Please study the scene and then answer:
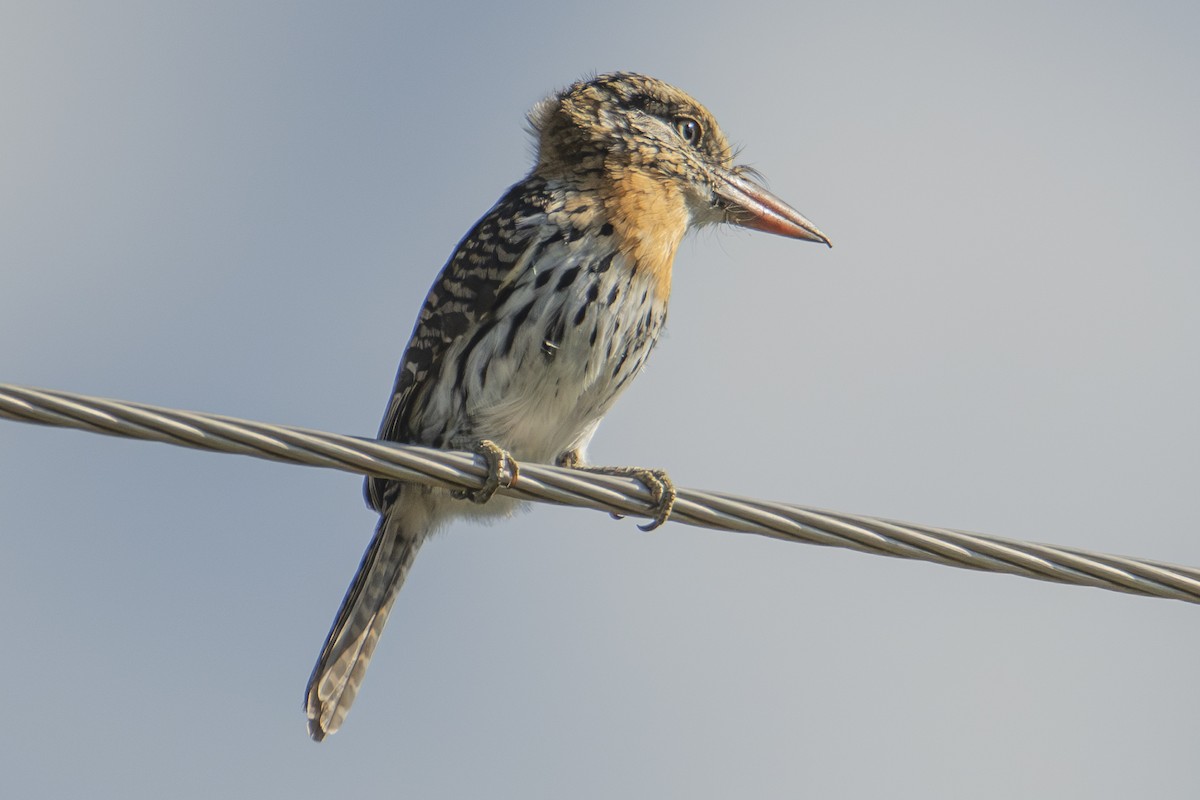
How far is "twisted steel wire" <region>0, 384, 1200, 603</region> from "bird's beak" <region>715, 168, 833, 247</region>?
9.97 feet

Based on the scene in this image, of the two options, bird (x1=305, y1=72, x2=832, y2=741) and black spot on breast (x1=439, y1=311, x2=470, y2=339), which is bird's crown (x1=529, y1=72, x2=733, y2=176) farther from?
black spot on breast (x1=439, y1=311, x2=470, y2=339)

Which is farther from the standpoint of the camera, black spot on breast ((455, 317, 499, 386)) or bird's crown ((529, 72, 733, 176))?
bird's crown ((529, 72, 733, 176))

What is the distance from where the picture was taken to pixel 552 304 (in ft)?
20.0

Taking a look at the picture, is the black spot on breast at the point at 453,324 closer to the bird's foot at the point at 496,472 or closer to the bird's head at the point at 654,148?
the bird's head at the point at 654,148

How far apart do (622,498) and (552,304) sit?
1.87 m

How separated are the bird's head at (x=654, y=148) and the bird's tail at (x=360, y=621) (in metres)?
1.72

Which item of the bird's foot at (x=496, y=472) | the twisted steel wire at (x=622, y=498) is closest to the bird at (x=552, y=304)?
the bird's foot at (x=496, y=472)

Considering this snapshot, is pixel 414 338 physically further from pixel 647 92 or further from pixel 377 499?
pixel 647 92

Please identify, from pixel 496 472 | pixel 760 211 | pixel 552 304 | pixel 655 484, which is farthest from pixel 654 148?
pixel 496 472

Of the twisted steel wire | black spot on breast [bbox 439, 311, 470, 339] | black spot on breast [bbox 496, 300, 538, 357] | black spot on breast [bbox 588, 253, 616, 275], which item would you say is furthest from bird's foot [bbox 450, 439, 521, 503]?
black spot on breast [bbox 588, 253, 616, 275]

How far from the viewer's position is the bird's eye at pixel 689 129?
24.2ft

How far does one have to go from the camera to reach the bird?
614 cm

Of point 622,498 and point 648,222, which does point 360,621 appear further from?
point 622,498

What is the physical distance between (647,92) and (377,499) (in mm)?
2238
